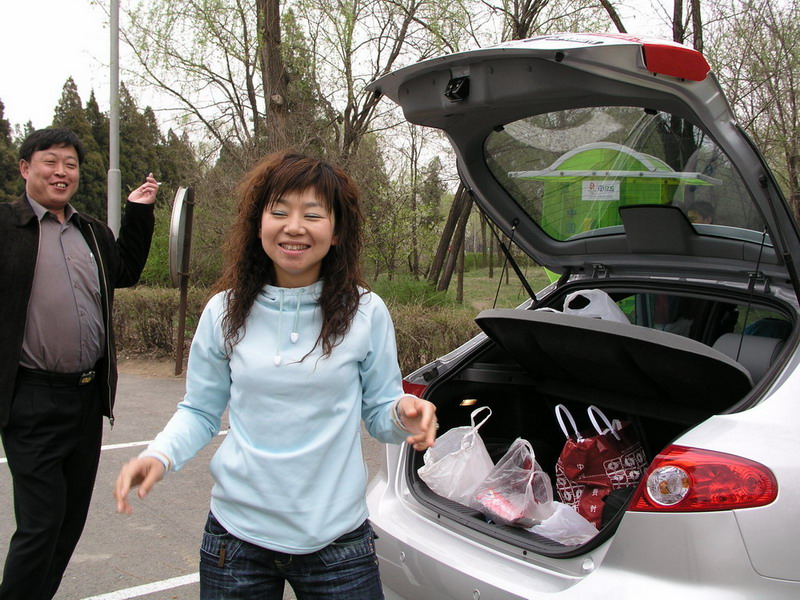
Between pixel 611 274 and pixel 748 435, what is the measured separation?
1574 millimetres

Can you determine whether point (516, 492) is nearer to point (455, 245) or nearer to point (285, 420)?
point (285, 420)

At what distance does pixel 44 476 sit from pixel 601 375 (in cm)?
202

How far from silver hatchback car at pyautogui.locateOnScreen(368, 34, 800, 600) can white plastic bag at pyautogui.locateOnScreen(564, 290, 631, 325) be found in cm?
11

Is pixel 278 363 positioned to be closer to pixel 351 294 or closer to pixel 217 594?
pixel 351 294

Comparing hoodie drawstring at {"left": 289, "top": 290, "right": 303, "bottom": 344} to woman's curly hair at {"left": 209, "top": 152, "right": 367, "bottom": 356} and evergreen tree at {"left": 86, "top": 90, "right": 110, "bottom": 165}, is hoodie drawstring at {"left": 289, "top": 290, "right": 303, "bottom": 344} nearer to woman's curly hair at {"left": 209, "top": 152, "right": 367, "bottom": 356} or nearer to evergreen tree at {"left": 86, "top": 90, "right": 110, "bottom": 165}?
woman's curly hair at {"left": 209, "top": 152, "right": 367, "bottom": 356}

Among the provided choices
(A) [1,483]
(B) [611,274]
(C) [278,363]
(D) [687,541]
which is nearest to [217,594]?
(C) [278,363]

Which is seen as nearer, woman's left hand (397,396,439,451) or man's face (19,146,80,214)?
woman's left hand (397,396,439,451)

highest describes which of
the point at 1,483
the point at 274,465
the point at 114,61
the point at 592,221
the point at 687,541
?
the point at 114,61

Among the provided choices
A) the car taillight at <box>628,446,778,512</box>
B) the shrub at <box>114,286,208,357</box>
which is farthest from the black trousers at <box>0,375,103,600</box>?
the shrub at <box>114,286,208,357</box>

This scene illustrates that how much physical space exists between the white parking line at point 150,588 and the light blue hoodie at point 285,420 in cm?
182

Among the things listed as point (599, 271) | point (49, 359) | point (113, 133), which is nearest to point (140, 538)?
point (49, 359)

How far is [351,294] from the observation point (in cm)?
179

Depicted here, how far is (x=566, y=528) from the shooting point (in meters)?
2.39

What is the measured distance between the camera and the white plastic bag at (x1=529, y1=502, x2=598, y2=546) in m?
2.36
